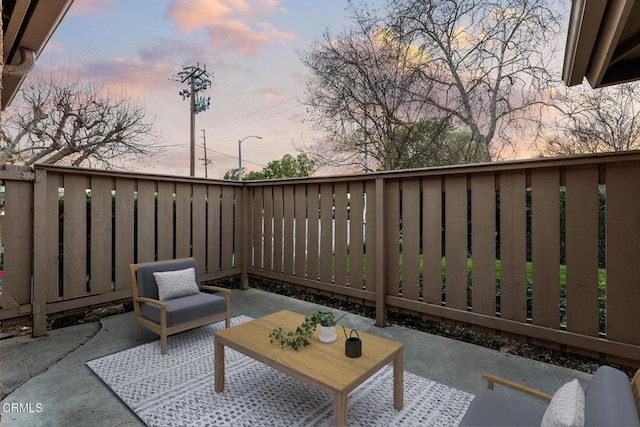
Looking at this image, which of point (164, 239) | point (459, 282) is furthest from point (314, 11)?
point (459, 282)

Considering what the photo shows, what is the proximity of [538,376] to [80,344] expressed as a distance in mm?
4154

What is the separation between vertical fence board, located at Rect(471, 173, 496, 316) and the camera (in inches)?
126

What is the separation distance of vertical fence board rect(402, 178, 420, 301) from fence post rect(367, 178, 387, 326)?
0.73 ft

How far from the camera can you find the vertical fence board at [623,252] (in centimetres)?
257

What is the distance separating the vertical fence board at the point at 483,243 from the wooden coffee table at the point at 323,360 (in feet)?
4.67

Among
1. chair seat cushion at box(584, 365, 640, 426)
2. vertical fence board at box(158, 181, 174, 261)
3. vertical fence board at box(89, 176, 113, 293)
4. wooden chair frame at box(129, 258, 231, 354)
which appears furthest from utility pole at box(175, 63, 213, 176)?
chair seat cushion at box(584, 365, 640, 426)

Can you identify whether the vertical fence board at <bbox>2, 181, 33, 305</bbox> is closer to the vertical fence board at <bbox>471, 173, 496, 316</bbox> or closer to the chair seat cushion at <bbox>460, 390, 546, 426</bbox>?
A: the chair seat cushion at <bbox>460, 390, 546, 426</bbox>

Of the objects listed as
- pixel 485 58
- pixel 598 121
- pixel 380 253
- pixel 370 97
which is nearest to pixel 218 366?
pixel 380 253

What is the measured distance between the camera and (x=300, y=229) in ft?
15.6

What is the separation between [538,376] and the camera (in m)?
2.70

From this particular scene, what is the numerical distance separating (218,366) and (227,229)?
307cm

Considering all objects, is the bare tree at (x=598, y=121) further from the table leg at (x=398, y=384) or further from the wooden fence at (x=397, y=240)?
the table leg at (x=398, y=384)

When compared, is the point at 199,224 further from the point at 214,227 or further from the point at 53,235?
the point at 53,235

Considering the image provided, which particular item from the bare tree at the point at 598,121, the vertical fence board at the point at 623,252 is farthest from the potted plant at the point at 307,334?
the bare tree at the point at 598,121
